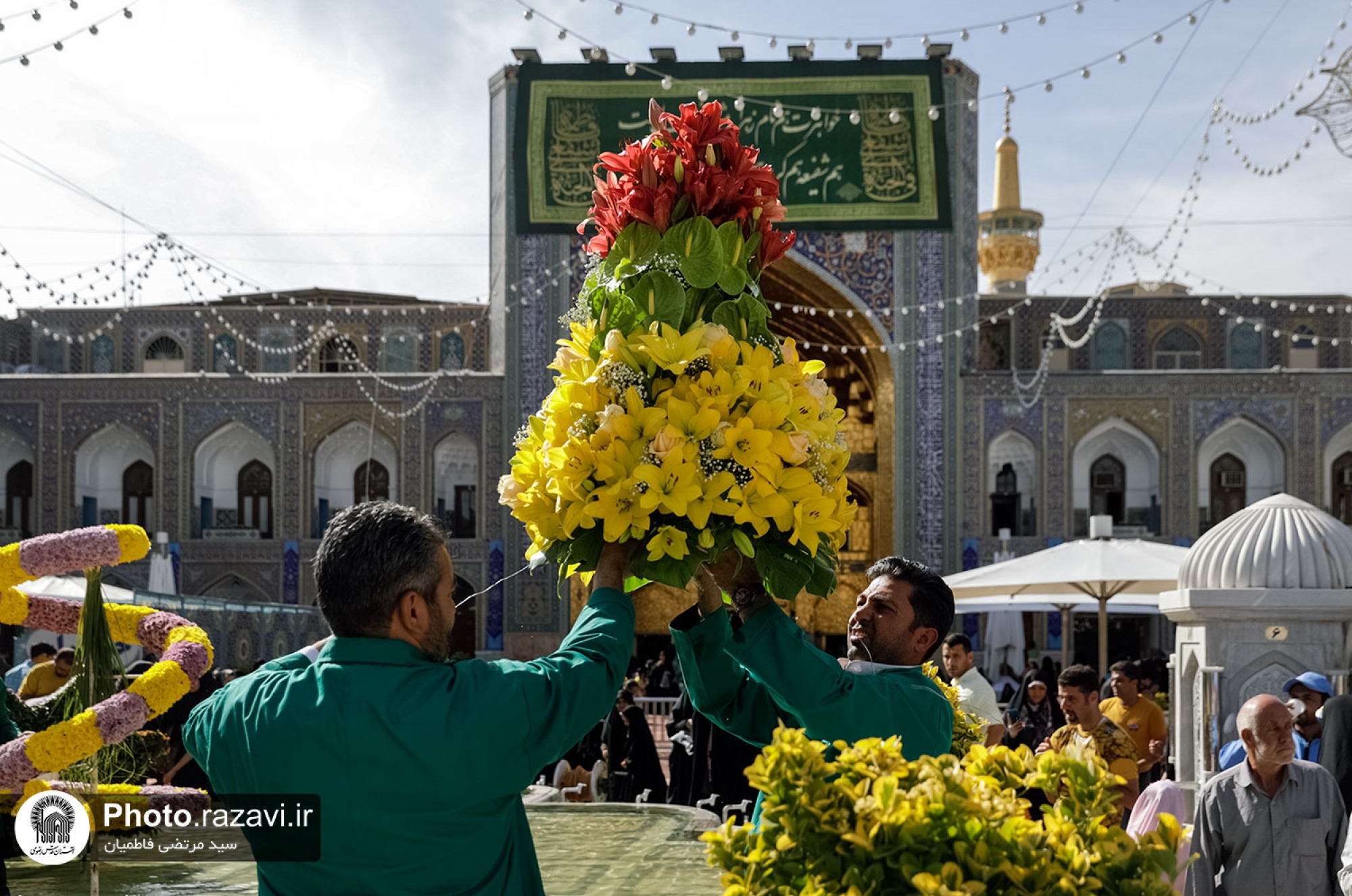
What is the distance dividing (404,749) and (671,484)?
520 millimetres

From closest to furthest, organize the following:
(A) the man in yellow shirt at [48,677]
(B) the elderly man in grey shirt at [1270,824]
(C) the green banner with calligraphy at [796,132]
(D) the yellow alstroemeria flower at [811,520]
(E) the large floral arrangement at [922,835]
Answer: (E) the large floral arrangement at [922,835] → (D) the yellow alstroemeria flower at [811,520] → (B) the elderly man in grey shirt at [1270,824] → (A) the man in yellow shirt at [48,677] → (C) the green banner with calligraphy at [796,132]

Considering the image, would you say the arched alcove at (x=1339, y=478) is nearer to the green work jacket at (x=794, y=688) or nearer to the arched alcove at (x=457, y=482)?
the arched alcove at (x=457, y=482)

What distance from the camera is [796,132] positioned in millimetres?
18344

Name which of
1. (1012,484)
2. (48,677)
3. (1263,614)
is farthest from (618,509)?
(1012,484)

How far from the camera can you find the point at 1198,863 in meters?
3.36

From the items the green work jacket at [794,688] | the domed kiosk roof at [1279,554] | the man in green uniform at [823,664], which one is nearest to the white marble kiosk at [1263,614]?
the domed kiosk roof at [1279,554]

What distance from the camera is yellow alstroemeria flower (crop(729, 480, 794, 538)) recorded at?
6.33 ft

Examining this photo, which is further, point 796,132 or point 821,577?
point 796,132

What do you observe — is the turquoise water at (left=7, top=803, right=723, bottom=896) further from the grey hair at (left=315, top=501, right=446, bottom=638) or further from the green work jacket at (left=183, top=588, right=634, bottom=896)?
the grey hair at (left=315, top=501, right=446, bottom=638)

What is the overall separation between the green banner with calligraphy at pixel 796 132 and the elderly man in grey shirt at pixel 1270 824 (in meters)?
15.2

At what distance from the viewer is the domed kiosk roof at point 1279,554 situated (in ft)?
16.9

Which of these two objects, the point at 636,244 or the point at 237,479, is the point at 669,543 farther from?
the point at 237,479

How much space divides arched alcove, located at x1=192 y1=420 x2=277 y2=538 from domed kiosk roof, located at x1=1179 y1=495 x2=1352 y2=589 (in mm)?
16550

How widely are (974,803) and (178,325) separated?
22.3m
